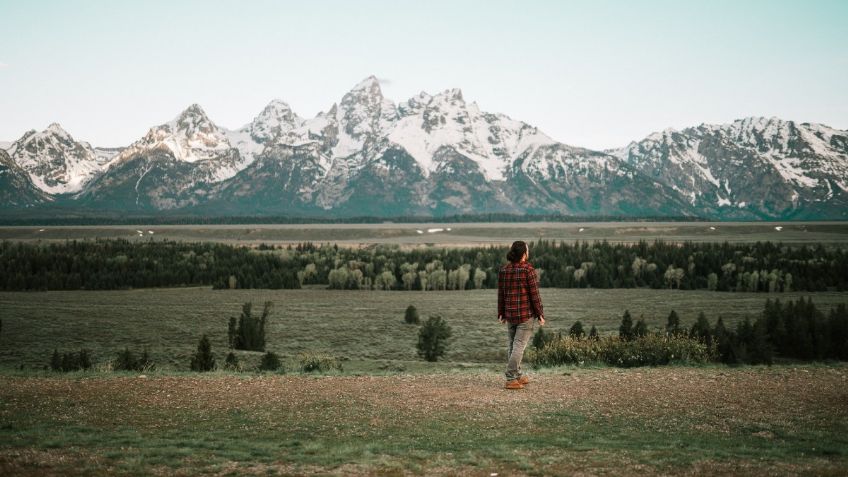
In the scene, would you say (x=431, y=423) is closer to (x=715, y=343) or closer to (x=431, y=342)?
(x=715, y=343)

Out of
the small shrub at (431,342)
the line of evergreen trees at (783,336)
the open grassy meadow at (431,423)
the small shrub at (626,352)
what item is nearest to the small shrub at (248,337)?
the small shrub at (431,342)

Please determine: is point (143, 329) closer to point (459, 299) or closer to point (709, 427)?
point (459, 299)

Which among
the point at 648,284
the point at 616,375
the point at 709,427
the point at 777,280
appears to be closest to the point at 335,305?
the point at 648,284

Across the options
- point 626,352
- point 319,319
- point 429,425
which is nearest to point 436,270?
point 319,319

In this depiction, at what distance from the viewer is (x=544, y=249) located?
442 feet

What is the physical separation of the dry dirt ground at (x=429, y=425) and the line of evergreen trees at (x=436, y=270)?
278 feet

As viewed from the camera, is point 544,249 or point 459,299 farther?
point 544,249

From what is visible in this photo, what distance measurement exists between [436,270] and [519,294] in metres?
94.2

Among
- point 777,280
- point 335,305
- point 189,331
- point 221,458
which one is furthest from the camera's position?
point 777,280

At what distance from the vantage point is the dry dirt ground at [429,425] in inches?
458

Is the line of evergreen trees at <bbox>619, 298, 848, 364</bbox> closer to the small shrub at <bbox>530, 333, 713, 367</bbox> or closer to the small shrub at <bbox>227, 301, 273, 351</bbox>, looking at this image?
the small shrub at <bbox>530, 333, 713, 367</bbox>

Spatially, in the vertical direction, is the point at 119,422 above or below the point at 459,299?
above

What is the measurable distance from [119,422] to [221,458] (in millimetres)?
3525

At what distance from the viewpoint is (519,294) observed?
683 inches
